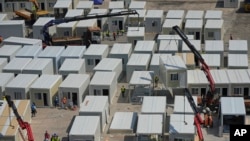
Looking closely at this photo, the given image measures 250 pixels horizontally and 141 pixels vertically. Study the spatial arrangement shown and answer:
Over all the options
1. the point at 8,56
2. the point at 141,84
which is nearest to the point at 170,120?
the point at 141,84

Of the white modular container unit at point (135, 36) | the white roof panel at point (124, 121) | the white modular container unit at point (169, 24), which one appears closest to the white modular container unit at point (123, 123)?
the white roof panel at point (124, 121)

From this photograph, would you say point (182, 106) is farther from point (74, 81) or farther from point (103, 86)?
point (74, 81)

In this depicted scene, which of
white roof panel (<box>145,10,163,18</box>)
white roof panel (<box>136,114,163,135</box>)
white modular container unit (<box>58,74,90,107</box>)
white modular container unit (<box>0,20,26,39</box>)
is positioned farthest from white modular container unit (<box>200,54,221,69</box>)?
white modular container unit (<box>0,20,26,39</box>)

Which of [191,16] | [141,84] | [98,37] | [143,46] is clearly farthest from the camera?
[191,16]

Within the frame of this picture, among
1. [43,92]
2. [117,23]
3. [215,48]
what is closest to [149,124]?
[43,92]

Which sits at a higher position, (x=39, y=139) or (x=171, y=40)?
(x=171, y=40)

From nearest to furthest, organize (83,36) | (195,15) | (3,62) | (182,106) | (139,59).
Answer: (182,106) → (139,59) → (3,62) → (83,36) → (195,15)

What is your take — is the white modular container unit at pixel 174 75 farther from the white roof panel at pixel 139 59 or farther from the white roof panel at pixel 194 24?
the white roof panel at pixel 194 24

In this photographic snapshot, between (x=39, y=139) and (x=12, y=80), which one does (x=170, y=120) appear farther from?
(x=12, y=80)
